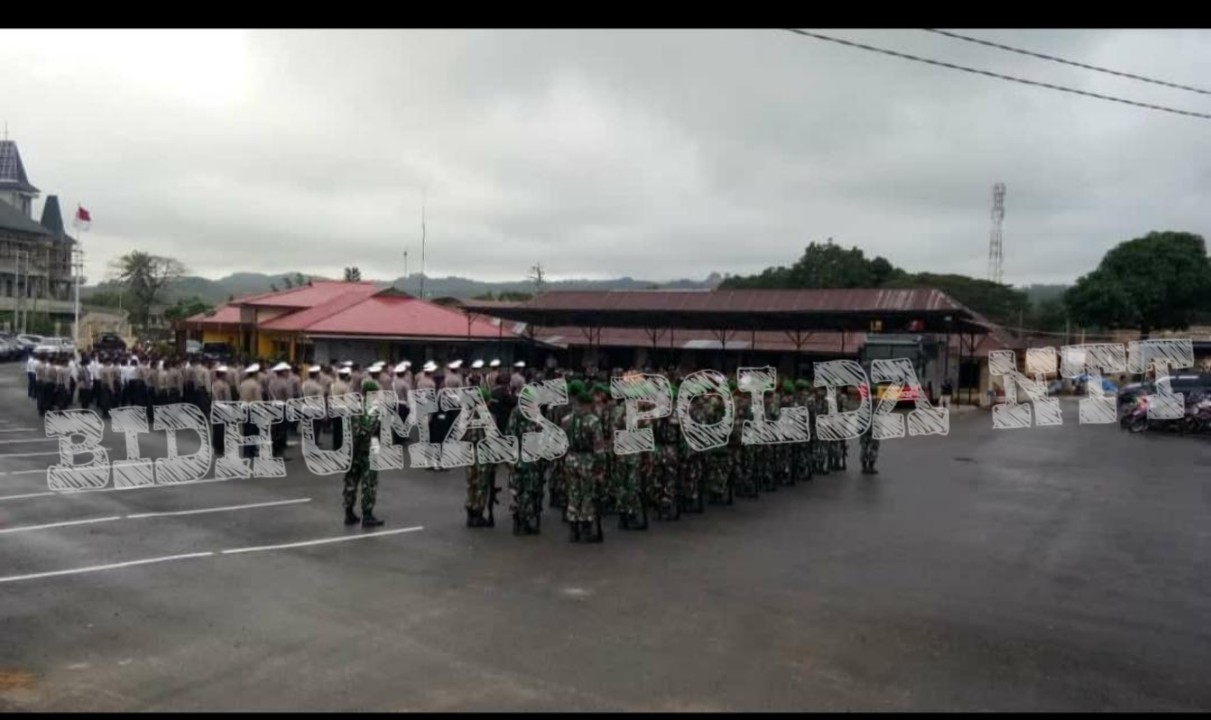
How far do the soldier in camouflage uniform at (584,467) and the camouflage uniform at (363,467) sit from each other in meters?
2.32

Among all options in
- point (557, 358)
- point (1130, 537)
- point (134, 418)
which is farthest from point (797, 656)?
point (557, 358)

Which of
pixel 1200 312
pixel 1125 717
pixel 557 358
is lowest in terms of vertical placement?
pixel 1125 717

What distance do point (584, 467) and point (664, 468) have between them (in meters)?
1.75

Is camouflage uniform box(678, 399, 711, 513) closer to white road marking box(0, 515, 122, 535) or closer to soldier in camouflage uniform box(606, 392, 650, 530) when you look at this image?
soldier in camouflage uniform box(606, 392, 650, 530)

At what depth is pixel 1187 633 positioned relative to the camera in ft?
22.3

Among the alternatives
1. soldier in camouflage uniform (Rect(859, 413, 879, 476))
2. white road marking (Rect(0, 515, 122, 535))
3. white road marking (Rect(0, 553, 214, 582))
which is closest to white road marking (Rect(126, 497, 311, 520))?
white road marking (Rect(0, 515, 122, 535))

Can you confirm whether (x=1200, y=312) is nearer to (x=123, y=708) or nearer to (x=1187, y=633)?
(x=1187, y=633)

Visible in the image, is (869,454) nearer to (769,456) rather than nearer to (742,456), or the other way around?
(769,456)

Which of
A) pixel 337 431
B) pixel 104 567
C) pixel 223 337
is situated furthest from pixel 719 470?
pixel 223 337

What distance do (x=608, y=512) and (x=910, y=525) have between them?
3.84 m

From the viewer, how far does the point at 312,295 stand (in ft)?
113

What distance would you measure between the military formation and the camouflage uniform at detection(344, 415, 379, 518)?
1cm

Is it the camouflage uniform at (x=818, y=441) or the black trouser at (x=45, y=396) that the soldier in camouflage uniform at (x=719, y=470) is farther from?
the black trouser at (x=45, y=396)

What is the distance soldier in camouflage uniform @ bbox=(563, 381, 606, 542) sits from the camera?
9367 millimetres
